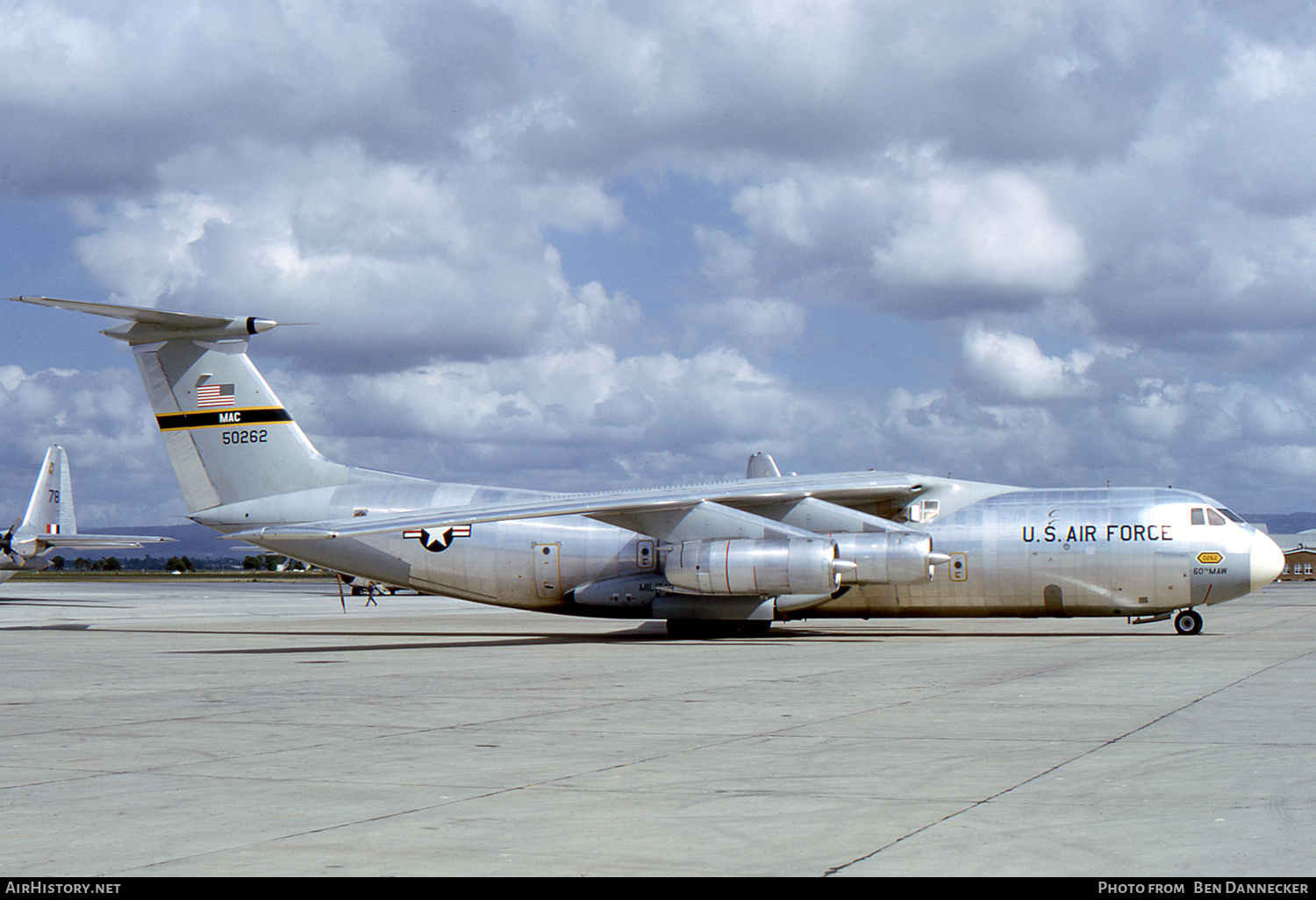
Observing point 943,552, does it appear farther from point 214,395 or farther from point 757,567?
point 214,395

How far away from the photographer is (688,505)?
1047 inches

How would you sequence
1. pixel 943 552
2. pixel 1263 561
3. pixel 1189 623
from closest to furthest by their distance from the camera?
pixel 1263 561 < pixel 943 552 < pixel 1189 623

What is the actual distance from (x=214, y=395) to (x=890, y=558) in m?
16.0

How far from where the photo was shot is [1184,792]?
26.2 feet

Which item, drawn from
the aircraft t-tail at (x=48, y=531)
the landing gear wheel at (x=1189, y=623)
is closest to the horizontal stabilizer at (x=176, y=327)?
the landing gear wheel at (x=1189, y=623)

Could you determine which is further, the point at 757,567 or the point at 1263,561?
the point at 1263,561

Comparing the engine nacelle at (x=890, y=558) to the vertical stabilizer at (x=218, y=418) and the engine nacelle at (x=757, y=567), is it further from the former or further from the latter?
the vertical stabilizer at (x=218, y=418)

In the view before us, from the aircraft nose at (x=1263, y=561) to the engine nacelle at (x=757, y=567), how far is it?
8560mm

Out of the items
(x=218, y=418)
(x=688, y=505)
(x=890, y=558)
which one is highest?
(x=218, y=418)

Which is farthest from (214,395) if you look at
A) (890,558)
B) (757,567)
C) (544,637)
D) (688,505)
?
(890,558)

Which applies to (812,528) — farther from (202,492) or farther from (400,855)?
(400,855)

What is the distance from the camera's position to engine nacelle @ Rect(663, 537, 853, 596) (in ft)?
81.8

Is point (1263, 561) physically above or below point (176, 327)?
below

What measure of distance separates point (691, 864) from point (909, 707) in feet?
23.9
